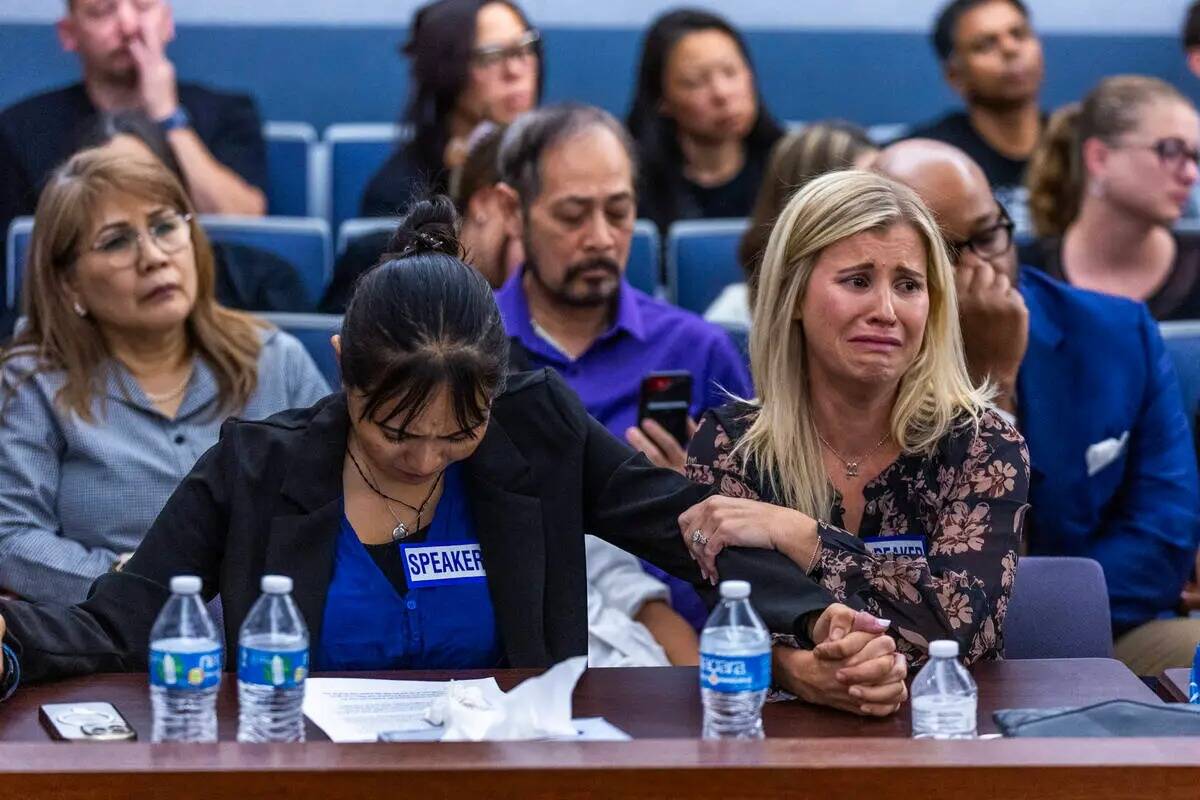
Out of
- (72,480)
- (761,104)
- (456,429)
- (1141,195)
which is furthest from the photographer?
(761,104)

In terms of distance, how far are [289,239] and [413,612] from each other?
77.6 inches

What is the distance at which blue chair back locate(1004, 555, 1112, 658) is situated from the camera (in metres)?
2.13

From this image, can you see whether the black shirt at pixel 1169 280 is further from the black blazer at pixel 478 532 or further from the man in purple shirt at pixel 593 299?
the black blazer at pixel 478 532

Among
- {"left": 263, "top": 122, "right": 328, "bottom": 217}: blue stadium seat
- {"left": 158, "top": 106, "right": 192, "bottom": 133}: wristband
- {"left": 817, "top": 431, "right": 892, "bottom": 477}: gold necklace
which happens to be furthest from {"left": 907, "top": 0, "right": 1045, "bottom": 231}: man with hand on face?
{"left": 817, "top": 431, "right": 892, "bottom": 477}: gold necklace

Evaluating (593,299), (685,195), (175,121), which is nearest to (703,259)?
(685,195)

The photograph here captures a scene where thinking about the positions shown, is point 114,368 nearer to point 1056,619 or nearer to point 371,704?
point 371,704

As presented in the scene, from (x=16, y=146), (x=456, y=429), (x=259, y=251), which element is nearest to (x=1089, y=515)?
(x=456, y=429)

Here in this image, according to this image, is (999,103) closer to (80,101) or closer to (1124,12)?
(1124,12)

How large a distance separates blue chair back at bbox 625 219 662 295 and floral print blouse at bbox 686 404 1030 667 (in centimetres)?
155

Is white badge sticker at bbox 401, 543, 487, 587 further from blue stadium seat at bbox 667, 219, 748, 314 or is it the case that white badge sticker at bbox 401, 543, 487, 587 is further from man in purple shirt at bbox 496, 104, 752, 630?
blue stadium seat at bbox 667, 219, 748, 314

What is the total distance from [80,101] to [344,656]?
9.46ft

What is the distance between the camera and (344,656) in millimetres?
1979

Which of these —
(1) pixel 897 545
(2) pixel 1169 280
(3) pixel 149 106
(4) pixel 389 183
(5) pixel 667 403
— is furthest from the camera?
(3) pixel 149 106

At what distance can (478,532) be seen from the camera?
206cm
